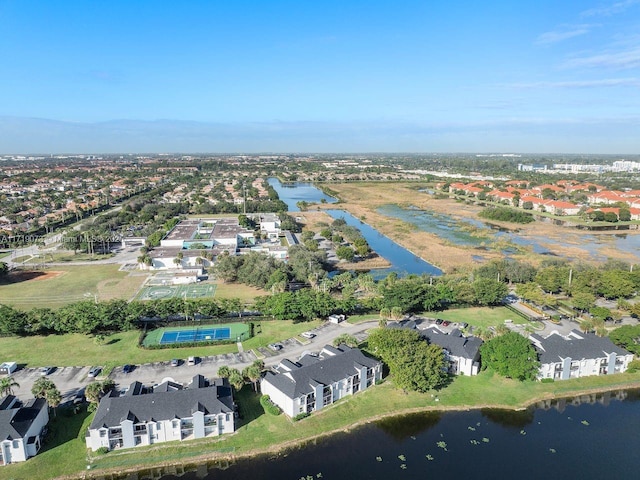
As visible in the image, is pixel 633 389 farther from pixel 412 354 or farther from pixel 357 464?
pixel 357 464

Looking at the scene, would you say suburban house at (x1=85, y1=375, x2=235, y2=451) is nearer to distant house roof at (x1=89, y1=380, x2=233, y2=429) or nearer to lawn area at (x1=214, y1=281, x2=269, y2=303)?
distant house roof at (x1=89, y1=380, x2=233, y2=429)

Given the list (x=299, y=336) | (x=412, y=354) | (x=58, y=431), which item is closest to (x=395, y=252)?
(x=299, y=336)

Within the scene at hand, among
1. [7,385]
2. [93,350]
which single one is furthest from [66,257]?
[7,385]

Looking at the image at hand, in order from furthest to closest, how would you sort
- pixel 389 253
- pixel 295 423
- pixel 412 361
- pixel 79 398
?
1. pixel 389 253
2. pixel 412 361
3. pixel 79 398
4. pixel 295 423

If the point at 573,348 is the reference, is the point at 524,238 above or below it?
above

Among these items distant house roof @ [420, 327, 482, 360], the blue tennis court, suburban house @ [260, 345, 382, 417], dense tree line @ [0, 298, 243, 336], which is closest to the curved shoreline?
suburban house @ [260, 345, 382, 417]

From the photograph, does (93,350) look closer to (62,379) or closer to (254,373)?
(62,379)
